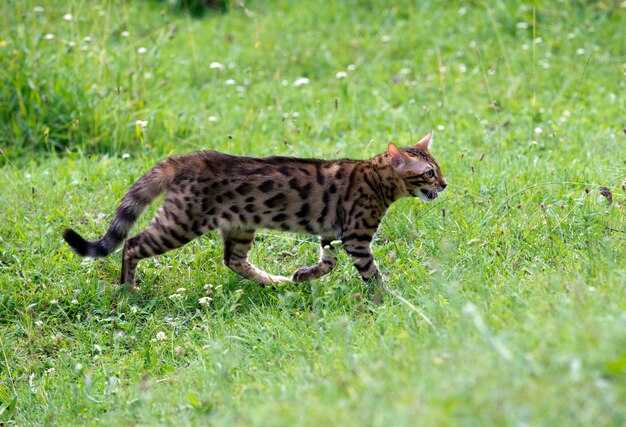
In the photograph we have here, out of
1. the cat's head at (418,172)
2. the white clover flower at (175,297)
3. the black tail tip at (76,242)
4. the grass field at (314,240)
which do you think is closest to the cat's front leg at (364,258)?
the grass field at (314,240)

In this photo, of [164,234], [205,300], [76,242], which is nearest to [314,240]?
[164,234]

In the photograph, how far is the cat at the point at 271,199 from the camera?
661cm

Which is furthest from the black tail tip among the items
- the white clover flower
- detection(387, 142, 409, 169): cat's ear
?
detection(387, 142, 409, 169): cat's ear

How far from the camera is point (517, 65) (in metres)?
10.6

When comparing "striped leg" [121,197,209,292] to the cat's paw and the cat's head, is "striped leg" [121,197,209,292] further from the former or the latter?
the cat's head

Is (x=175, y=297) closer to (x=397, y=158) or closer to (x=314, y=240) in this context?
(x=314, y=240)

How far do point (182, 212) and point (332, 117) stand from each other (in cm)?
359

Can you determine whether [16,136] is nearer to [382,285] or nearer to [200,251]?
[200,251]

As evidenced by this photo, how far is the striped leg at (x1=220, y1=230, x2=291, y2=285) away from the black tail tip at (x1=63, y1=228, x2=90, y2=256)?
1.09 metres

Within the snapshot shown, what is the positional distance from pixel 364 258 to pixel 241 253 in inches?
40.7

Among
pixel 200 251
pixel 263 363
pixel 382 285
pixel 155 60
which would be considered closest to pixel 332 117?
pixel 155 60

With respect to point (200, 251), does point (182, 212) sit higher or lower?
higher

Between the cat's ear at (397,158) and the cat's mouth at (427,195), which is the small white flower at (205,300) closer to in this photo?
the cat's ear at (397,158)

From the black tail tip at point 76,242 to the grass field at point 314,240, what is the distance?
421mm
